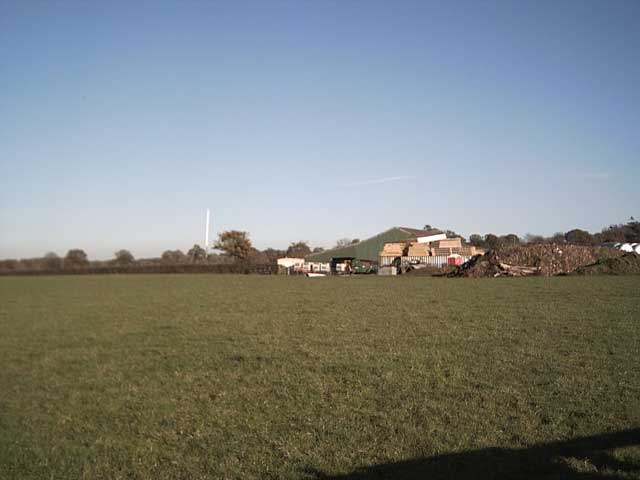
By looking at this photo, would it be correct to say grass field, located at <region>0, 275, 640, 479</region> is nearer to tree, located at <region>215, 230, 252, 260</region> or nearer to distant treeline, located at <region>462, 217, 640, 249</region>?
distant treeline, located at <region>462, 217, 640, 249</region>

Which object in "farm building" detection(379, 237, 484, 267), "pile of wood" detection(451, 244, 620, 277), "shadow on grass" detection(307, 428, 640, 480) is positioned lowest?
"shadow on grass" detection(307, 428, 640, 480)

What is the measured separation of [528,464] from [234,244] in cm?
10823

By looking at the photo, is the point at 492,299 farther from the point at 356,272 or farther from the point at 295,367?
the point at 356,272

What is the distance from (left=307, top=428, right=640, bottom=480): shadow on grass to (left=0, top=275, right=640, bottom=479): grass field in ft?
0.07

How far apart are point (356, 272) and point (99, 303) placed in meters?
35.8

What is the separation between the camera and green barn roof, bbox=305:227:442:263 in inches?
2883

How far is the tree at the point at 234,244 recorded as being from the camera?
112m

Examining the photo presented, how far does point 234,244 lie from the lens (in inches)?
4405

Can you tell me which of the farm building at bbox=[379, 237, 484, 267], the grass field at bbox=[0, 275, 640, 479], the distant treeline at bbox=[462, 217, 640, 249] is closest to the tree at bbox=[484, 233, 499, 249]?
the distant treeline at bbox=[462, 217, 640, 249]

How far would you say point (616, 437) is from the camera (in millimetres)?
5914

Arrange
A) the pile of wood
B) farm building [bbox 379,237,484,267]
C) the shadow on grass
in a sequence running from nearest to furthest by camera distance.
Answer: the shadow on grass
the pile of wood
farm building [bbox 379,237,484,267]

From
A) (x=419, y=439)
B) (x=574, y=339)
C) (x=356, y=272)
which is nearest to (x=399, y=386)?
(x=419, y=439)

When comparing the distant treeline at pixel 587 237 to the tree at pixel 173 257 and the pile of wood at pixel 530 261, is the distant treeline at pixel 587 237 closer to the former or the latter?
the pile of wood at pixel 530 261

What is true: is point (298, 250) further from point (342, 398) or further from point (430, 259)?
point (342, 398)
